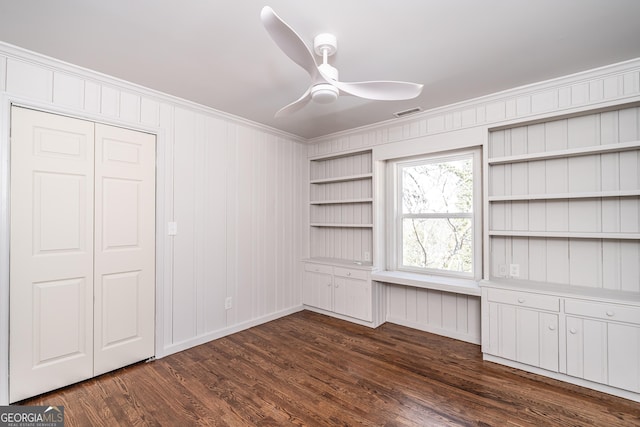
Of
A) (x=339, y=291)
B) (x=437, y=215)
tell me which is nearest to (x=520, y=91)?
(x=437, y=215)

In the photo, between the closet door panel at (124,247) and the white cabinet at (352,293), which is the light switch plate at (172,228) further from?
the white cabinet at (352,293)

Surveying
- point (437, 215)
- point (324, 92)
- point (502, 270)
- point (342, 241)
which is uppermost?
point (324, 92)

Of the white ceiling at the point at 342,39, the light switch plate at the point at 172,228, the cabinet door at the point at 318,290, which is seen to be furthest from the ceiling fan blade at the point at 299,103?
the cabinet door at the point at 318,290

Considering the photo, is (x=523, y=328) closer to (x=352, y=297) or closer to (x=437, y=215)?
(x=437, y=215)

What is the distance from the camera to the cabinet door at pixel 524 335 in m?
2.45

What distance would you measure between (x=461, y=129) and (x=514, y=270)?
1554 mm

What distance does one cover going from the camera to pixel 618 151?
2.48 meters

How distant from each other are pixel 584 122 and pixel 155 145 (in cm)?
402

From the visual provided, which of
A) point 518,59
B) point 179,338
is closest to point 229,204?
point 179,338

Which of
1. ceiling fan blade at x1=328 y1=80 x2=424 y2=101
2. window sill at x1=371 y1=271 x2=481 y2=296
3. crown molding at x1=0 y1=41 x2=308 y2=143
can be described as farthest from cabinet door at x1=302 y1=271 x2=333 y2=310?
ceiling fan blade at x1=328 y1=80 x2=424 y2=101

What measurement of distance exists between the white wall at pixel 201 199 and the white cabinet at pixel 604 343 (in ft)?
10.2

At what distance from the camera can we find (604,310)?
2238 millimetres

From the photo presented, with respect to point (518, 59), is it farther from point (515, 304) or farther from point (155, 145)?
point (155, 145)

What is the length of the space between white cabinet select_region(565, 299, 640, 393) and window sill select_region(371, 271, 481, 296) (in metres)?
0.75
